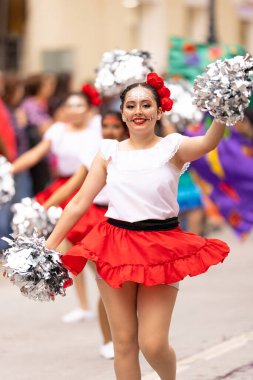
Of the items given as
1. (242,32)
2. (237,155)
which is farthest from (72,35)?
(237,155)

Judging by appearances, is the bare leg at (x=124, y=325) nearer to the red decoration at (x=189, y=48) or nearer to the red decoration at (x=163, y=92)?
the red decoration at (x=163, y=92)

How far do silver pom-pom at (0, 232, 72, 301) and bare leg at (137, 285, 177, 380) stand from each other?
0.44 meters

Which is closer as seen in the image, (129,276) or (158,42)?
(129,276)

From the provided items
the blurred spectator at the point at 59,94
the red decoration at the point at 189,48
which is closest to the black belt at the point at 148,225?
the red decoration at the point at 189,48

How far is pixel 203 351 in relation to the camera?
31.3ft

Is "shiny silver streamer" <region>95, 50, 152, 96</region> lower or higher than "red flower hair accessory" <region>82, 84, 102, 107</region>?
higher

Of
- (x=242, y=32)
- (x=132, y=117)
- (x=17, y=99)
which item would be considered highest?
(x=132, y=117)

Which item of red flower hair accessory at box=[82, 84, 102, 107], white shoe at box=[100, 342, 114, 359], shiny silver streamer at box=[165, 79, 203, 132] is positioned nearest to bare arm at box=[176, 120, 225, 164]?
white shoe at box=[100, 342, 114, 359]

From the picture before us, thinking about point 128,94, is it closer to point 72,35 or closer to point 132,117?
point 132,117

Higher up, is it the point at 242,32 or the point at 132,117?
the point at 132,117

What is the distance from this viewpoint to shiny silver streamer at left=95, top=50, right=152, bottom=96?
9.70 metres

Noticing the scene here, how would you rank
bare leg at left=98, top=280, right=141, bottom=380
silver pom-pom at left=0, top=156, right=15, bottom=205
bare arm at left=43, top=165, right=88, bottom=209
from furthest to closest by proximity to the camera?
silver pom-pom at left=0, top=156, right=15, bottom=205 < bare arm at left=43, top=165, right=88, bottom=209 < bare leg at left=98, top=280, right=141, bottom=380

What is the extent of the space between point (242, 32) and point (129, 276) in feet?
95.8

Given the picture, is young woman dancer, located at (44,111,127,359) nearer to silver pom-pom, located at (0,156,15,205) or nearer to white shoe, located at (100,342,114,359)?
white shoe, located at (100,342,114,359)
